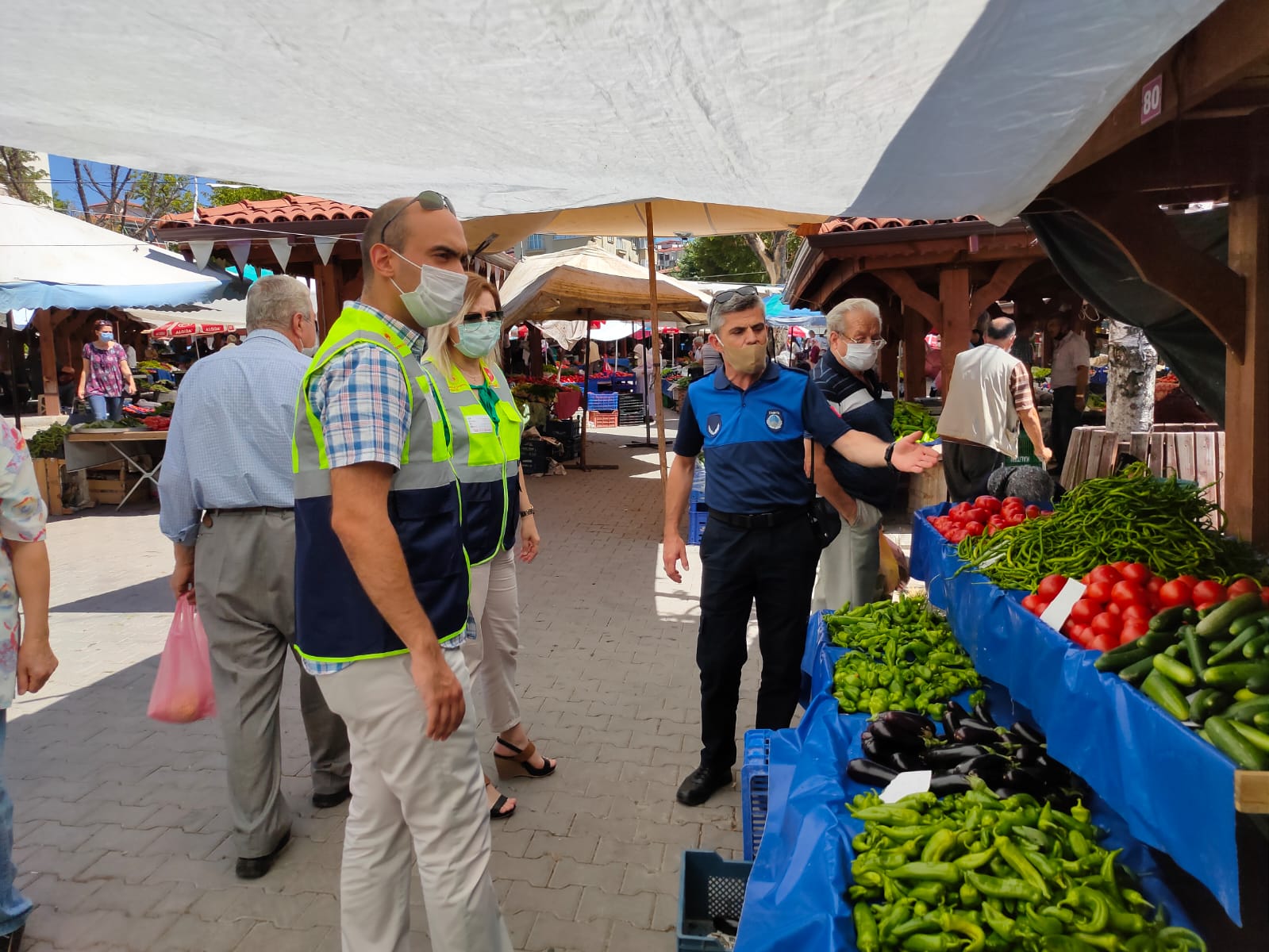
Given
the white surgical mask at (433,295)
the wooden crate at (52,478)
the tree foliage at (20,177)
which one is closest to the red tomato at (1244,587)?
the white surgical mask at (433,295)

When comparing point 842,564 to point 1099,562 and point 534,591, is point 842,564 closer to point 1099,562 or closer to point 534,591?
point 1099,562

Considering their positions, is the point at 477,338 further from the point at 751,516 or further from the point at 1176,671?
the point at 1176,671

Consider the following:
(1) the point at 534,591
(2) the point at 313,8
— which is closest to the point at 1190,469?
(1) the point at 534,591

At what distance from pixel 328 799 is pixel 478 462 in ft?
6.09

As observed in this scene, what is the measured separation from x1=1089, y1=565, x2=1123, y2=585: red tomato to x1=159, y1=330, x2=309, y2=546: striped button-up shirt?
2992 mm

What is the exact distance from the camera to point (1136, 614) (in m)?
2.79

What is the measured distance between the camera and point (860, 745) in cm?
313

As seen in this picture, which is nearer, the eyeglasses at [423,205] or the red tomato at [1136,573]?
the eyeglasses at [423,205]

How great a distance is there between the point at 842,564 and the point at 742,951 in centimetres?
306

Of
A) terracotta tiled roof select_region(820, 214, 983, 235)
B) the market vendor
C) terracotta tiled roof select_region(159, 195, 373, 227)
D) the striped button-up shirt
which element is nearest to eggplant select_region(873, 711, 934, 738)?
the striped button-up shirt

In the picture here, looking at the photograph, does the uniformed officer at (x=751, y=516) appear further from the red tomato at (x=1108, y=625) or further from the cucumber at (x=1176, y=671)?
the cucumber at (x=1176, y=671)

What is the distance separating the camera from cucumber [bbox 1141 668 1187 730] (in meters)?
2.22

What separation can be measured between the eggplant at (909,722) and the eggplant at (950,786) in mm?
354

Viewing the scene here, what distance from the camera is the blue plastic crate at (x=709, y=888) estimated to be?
8.81 ft
